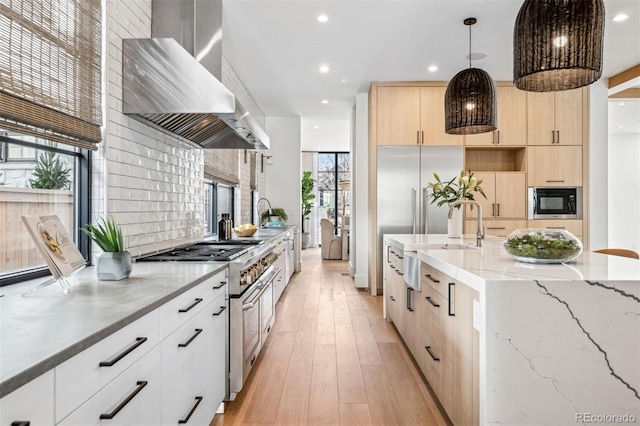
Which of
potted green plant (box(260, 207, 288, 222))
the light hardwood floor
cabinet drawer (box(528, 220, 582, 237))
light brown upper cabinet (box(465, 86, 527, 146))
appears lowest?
the light hardwood floor

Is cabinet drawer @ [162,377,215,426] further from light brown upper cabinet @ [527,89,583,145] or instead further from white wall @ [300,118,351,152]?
white wall @ [300,118,351,152]

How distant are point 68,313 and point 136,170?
57.5 inches

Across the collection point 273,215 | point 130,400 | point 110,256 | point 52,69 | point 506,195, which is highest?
point 52,69

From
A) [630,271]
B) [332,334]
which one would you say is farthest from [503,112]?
[630,271]

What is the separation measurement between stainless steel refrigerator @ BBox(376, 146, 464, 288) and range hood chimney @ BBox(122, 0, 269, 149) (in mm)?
3068

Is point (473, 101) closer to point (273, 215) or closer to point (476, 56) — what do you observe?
point (476, 56)

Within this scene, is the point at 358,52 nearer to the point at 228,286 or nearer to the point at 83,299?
the point at 228,286

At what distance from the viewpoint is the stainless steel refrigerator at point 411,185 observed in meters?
5.57

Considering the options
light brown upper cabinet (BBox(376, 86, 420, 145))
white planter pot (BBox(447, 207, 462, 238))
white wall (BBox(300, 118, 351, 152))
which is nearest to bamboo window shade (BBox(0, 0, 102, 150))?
white planter pot (BBox(447, 207, 462, 238))

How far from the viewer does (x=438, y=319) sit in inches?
91.7

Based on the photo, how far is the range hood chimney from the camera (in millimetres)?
2285

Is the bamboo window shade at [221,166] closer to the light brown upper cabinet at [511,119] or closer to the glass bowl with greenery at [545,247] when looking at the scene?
the glass bowl with greenery at [545,247]

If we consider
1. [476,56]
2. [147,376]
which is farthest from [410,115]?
[147,376]

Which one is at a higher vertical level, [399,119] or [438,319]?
[399,119]
